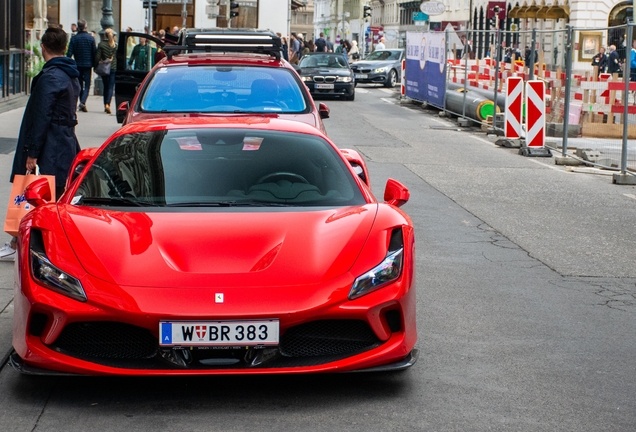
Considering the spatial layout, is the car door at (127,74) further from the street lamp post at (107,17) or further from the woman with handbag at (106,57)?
the street lamp post at (107,17)

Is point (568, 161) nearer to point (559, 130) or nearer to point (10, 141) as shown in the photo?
point (559, 130)

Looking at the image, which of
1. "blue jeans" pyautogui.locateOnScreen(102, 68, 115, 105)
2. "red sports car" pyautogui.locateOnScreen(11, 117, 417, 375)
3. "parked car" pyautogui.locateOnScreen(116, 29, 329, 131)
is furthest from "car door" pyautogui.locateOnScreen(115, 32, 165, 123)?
"red sports car" pyautogui.locateOnScreen(11, 117, 417, 375)

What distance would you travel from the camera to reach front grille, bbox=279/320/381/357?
4738 millimetres

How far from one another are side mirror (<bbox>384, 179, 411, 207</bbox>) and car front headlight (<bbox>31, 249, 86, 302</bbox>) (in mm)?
1809

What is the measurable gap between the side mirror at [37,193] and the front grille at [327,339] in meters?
1.75

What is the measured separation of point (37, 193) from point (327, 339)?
1.90 meters

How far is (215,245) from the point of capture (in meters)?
4.94

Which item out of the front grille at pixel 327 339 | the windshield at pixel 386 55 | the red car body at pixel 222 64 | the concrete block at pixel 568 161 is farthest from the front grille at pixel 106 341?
the windshield at pixel 386 55

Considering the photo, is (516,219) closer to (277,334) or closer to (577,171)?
(577,171)

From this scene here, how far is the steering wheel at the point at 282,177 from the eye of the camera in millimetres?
5785

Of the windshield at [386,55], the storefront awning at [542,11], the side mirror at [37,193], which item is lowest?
the side mirror at [37,193]

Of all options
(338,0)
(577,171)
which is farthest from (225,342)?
(338,0)

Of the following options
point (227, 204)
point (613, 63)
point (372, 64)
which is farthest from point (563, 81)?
point (372, 64)

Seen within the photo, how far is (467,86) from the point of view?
24406 millimetres
